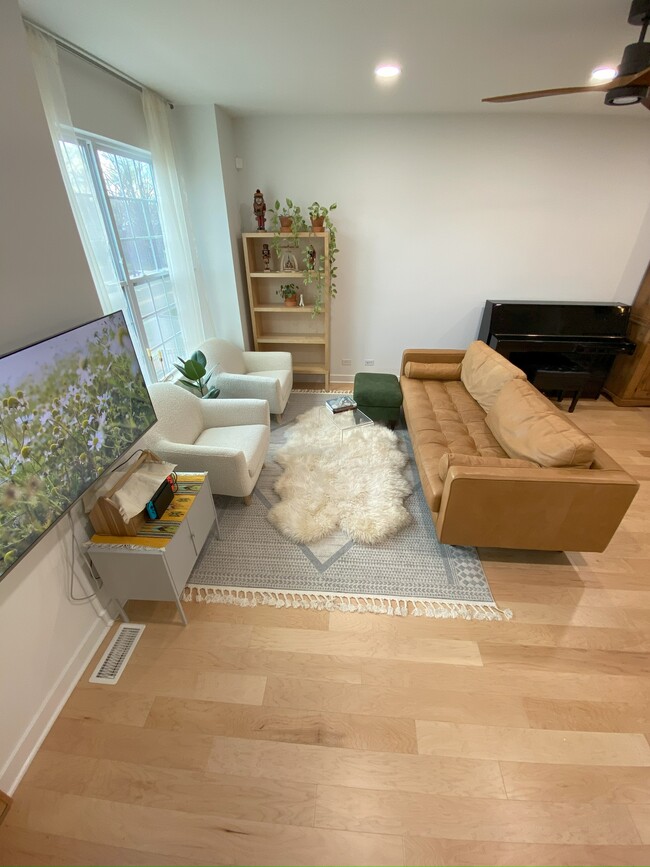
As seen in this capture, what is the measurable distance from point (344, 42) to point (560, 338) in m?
2.89

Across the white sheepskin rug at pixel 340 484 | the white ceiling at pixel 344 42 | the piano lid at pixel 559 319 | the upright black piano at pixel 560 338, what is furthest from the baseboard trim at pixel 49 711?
the piano lid at pixel 559 319

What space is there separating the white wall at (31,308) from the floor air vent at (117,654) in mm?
100

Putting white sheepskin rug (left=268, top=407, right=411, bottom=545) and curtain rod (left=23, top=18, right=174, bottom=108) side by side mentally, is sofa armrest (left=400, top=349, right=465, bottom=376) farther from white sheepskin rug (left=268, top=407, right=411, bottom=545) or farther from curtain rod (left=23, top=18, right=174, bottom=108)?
curtain rod (left=23, top=18, right=174, bottom=108)

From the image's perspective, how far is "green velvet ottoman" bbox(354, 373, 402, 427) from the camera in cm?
304

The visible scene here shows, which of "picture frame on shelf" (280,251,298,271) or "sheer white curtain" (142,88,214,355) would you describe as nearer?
"sheer white curtain" (142,88,214,355)

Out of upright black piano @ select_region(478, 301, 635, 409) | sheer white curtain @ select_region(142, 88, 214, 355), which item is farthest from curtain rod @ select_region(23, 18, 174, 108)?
upright black piano @ select_region(478, 301, 635, 409)

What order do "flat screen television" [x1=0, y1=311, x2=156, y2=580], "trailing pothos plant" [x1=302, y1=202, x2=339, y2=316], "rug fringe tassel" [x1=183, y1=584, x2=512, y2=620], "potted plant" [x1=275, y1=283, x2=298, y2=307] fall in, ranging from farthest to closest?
"potted plant" [x1=275, y1=283, x2=298, y2=307] < "trailing pothos plant" [x1=302, y1=202, x2=339, y2=316] < "rug fringe tassel" [x1=183, y1=584, x2=512, y2=620] < "flat screen television" [x1=0, y1=311, x2=156, y2=580]

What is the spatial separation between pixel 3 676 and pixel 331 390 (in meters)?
3.29

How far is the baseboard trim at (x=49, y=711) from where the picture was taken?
124cm

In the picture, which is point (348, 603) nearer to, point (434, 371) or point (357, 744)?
point (357, 744)

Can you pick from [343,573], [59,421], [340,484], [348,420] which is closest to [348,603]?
[343,573]

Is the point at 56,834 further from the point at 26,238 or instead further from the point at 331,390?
the point at 331,390

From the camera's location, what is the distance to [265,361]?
11.5 ft

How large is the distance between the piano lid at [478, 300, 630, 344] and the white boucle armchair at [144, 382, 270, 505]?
2.56 metres
